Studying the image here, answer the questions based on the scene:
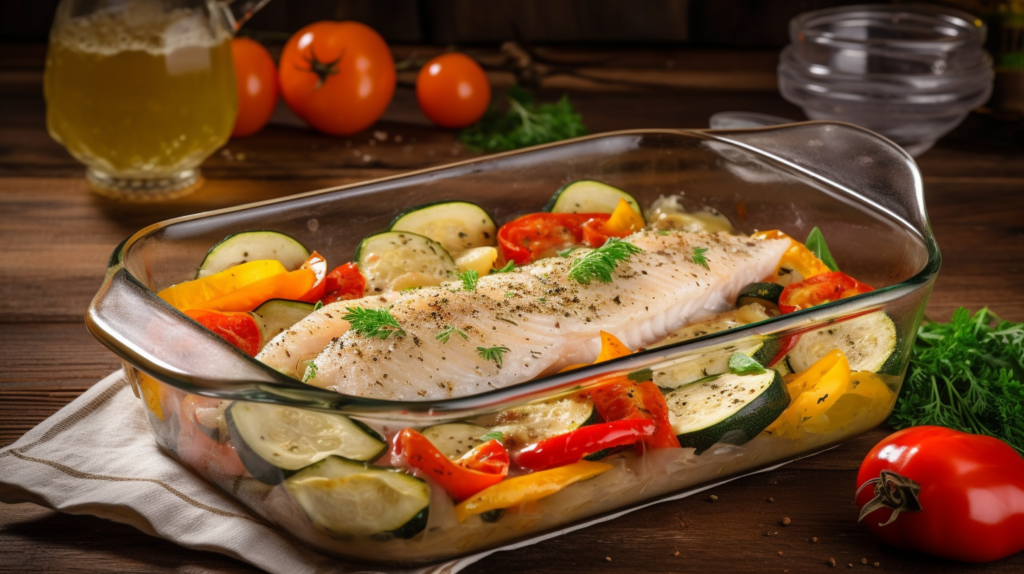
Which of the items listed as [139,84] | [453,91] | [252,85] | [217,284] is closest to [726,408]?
[217,284]

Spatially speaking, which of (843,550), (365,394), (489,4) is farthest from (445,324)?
(489,4)

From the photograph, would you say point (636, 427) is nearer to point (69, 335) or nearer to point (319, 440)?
point (319, 440)

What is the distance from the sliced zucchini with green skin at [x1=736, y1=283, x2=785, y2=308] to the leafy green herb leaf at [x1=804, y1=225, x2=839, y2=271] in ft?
0.62

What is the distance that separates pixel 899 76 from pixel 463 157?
5.66 feet

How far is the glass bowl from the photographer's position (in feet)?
12.6

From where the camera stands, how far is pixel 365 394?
6.31 ft

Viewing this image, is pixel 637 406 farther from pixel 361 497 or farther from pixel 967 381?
pixel 967 381

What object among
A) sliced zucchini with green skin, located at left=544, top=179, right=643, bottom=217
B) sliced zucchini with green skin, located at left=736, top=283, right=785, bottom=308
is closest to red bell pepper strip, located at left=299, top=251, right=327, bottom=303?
sliced zucchini with green skin, located at left=544, top=179, right=643, bottom=217

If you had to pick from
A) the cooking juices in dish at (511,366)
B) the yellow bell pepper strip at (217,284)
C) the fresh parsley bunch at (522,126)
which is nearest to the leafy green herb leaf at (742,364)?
the cooking juices in dish at (511,366)

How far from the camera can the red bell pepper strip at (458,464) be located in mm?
1621

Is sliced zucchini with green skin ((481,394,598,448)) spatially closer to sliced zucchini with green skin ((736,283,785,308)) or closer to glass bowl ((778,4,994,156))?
sliced zucchini with green skin ((736,283,785,308))

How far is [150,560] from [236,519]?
0.16m

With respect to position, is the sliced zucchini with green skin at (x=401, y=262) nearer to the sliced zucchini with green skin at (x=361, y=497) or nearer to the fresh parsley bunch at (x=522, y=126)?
the sliced zucchini with green skin at (x=361, y=497)

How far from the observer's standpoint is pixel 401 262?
2.52m
